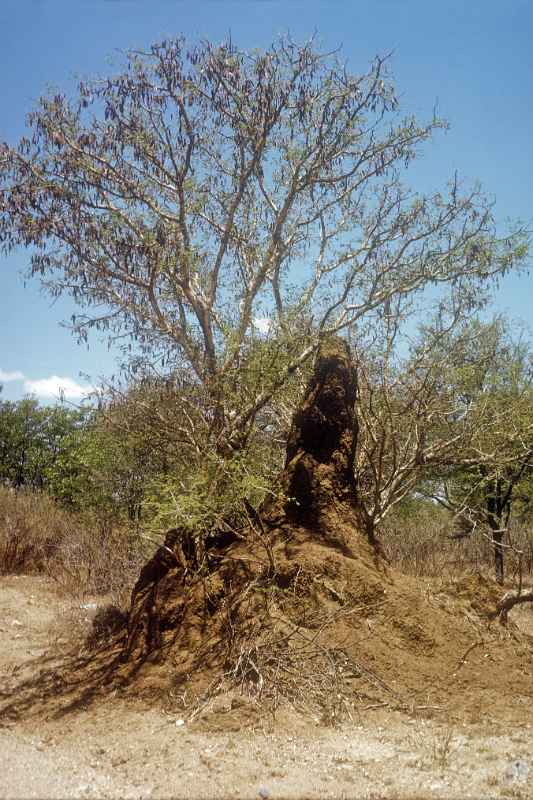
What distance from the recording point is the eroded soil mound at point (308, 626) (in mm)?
5945

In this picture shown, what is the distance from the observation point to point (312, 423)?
758 centimetres

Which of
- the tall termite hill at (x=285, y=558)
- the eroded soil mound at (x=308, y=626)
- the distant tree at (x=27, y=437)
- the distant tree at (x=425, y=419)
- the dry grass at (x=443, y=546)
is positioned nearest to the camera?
the eroded soil mound at (x=308, y=626)

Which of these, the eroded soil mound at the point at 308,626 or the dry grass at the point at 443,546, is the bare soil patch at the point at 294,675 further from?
the dry grass at the point at 443,546

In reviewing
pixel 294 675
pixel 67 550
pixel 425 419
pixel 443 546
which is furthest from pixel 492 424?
pixel 443 546

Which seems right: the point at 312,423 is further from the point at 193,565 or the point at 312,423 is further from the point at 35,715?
the point at 35,715

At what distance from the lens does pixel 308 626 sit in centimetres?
641

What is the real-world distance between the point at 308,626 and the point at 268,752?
4.63 feet

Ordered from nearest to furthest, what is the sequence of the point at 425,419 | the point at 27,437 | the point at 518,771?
1. the point at 518,771
2. the point at 425,419
3. the point at 27,437

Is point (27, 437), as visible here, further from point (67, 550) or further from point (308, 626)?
point (308, 626)

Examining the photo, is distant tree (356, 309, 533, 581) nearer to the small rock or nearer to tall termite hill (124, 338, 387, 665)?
tall termite hill (124, 338, 387, 665)

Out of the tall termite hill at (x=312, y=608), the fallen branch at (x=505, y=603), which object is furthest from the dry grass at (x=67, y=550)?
the fallen branch at (x=505, y=603)

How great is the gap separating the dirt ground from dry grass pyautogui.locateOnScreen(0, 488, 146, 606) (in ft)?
12.8

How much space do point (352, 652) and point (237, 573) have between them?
131 cm

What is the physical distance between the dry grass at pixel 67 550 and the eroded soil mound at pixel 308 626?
2.86m
